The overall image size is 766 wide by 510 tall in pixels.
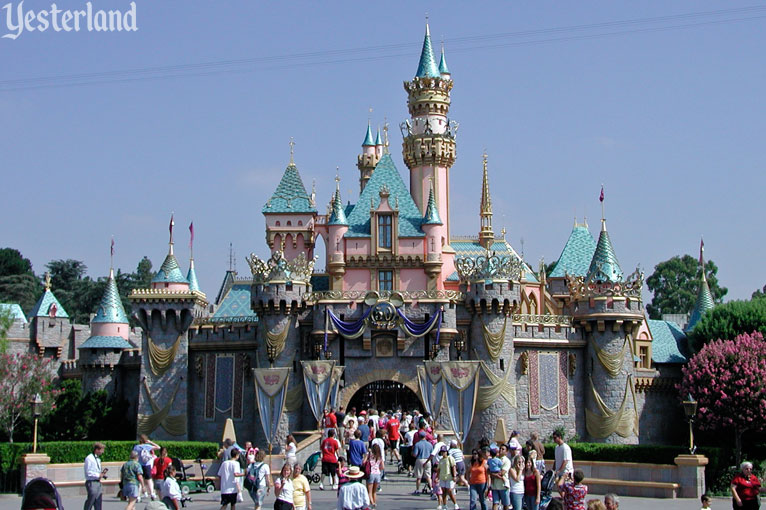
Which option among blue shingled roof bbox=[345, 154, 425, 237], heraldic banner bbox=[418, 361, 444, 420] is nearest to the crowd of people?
heraldic banner bbox=[418, 361, 444, 420]

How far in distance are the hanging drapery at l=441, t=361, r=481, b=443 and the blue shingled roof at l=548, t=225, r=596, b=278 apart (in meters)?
15.6

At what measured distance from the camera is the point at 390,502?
28.6m

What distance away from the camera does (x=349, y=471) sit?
2259 centimetres

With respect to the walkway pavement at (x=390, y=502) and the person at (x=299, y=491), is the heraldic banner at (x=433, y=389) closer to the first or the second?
the walkway pavement at (x=390, y=502)

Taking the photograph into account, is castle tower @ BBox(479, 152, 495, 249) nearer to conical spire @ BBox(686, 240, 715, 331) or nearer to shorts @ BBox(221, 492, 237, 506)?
conical spire @ BBox(686, 240, 715, 331)

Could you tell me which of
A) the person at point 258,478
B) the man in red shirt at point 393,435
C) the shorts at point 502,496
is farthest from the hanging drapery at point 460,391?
the person at point 258,478

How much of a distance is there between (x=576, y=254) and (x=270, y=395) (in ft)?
68.3

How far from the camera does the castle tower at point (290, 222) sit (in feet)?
181

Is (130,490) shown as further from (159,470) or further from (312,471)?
(312,471)

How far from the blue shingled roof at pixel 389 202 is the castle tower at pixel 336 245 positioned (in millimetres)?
425

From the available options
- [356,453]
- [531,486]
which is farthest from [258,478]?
[531,486]

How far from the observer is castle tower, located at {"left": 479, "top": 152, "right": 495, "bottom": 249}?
61.9 m

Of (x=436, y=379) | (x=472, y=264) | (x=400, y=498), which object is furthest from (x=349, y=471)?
(x=472, y=264)

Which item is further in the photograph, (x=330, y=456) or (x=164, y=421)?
(x=164, y=421)
